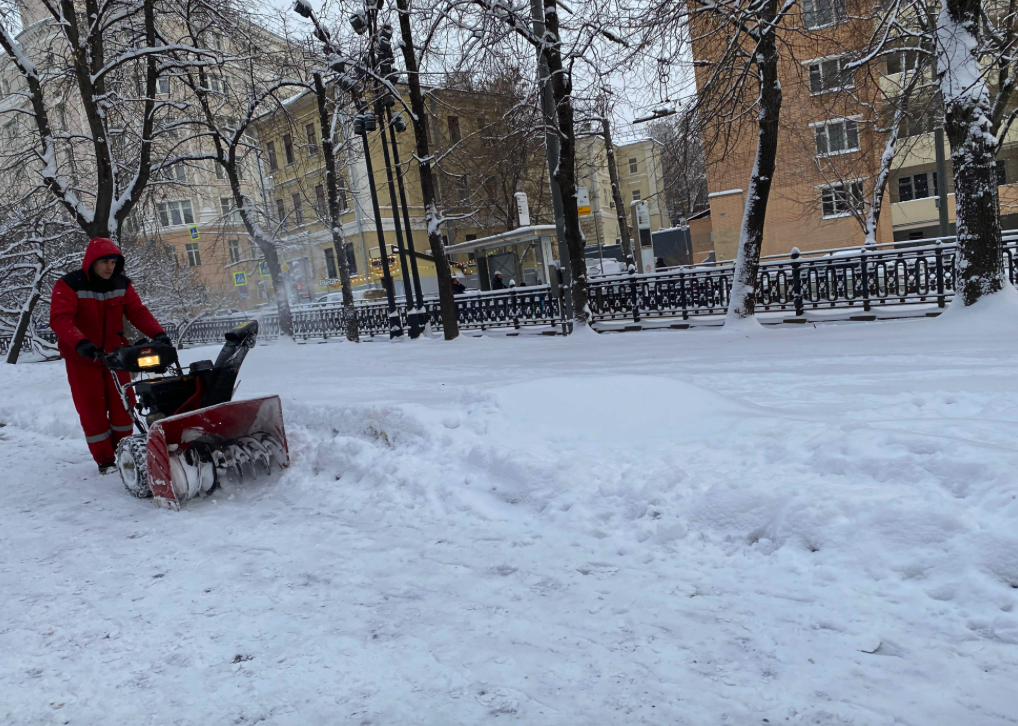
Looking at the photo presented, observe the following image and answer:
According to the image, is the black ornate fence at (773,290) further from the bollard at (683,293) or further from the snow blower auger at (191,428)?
the snow blower auger at (191,428)

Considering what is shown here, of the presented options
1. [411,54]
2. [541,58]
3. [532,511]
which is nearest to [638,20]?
[541,58]

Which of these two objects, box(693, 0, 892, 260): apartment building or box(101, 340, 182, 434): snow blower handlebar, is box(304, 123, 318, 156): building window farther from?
box(101, 340, 182, 434): snow blower handlebar

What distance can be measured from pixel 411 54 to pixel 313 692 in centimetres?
1429

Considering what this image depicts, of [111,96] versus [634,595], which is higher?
[111,96]

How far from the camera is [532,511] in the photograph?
4.20 meters

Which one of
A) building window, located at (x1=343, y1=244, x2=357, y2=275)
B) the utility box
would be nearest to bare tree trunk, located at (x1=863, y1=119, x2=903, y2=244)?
the utility box

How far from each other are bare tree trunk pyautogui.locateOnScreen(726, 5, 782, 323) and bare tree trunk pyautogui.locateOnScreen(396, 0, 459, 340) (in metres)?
6.50

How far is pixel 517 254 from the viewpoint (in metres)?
21.1

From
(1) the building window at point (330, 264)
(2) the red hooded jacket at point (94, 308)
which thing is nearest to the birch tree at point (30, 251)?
(2) the red hooded jacket at point (94, 308)

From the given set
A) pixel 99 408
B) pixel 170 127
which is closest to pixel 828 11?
pixel 99 408

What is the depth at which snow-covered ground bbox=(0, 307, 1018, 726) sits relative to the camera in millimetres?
2391

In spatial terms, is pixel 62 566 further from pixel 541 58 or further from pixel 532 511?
pixel 541 58

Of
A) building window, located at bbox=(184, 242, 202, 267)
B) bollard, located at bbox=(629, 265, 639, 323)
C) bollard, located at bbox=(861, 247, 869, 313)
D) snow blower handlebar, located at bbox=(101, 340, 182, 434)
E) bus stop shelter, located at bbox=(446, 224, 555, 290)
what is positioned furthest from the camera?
building window, located at bbox=(184, 242, 202, 267)

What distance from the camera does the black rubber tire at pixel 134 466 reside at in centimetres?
493
